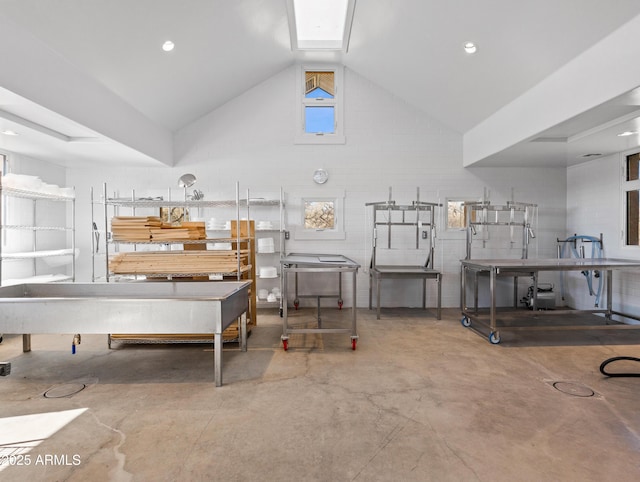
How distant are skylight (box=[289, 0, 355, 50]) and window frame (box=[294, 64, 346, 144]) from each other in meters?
0.44

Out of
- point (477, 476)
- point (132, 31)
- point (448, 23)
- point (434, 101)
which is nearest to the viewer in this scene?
point (477, 476)

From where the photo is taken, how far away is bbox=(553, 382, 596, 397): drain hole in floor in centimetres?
292

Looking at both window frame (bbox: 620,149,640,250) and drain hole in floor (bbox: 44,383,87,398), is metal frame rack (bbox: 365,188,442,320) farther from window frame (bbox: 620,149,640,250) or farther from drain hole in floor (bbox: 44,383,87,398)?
drain hole in floor (bbox: 44,383,87,398)

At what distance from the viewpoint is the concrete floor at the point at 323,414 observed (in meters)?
2.01

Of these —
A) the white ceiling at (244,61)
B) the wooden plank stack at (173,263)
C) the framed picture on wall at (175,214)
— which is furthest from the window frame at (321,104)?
the wooden plank stack at (173,263)

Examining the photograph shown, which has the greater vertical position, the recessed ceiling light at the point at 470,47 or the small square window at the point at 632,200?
the recessed ceiling light at the point at 470,47

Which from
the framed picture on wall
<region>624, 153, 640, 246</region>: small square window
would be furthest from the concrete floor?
the framed picture on wall

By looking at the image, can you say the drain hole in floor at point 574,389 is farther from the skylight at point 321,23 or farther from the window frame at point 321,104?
the skylight at point 321,23

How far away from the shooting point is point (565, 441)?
2.26 meters

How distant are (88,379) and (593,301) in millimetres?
7061

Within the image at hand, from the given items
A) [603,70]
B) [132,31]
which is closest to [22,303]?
[132,31]

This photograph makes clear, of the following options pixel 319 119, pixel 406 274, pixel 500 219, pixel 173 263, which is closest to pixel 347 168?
pixel 319 119

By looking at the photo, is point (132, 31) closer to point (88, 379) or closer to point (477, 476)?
point (88, 379)

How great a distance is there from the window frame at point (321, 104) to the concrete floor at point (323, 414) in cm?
353
